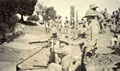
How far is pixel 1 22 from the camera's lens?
23.8 m

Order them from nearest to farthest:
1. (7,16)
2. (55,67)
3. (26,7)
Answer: (55,67), (7,16), (26,7)

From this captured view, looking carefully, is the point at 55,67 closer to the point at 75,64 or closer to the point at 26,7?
the point at 75,64

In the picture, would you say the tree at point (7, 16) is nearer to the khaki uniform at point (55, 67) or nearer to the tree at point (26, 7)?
the tree at point (26, 7)

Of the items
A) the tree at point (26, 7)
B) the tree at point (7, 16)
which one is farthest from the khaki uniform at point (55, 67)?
the tree at point (26, 7)

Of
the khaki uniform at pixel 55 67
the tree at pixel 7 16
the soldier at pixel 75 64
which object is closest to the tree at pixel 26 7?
the tree at pixel 7 16

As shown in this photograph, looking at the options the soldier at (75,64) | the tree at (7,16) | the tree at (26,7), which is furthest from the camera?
the tree at (26,7)

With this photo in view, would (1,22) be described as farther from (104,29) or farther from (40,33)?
(104,29)

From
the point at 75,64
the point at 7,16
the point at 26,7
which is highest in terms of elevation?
the point at 26,7

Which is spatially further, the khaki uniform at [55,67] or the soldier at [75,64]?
the soldier at [75,64]

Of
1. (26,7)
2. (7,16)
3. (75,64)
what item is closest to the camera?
(75,64)

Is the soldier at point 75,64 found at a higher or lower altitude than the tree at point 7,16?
lower

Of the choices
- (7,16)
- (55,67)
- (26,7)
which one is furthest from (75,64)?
(26,7)

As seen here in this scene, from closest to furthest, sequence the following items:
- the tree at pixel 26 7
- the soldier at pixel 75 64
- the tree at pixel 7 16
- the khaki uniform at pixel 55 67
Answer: the khaki uniform at pixel 55 67
the soldier at pixel 75 64
the tree at pixel 7 16
the tree at pixel 26 7

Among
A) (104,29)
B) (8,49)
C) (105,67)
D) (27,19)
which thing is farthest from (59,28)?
(105,67)
